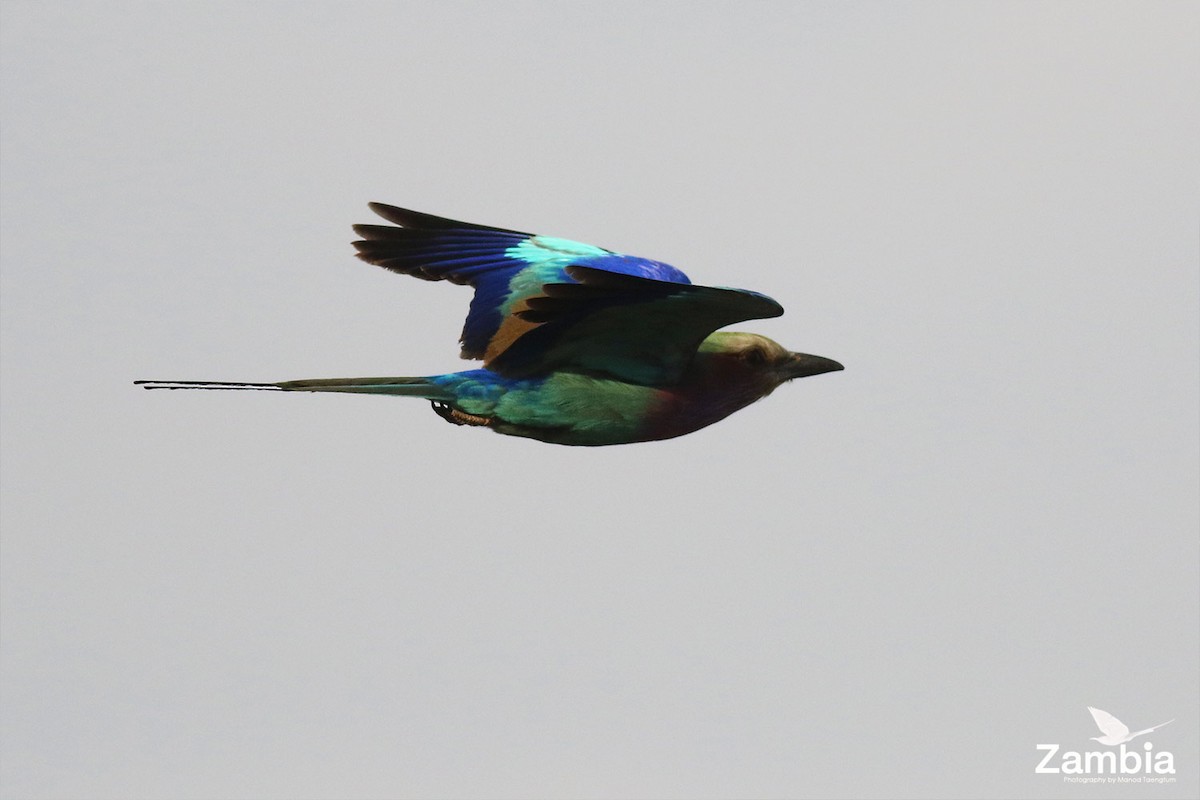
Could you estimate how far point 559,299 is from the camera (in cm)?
1000

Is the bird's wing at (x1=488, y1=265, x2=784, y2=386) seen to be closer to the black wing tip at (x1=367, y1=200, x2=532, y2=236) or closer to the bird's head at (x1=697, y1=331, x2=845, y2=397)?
the bird's head at (x1=697, y1=331, x2=845, y2=397)

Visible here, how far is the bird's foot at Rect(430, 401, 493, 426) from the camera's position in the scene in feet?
34.2

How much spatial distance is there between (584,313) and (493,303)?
1157mm

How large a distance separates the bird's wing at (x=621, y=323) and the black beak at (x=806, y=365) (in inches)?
34.9

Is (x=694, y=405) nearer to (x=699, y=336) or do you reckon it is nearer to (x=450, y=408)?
(x=699, y=336)

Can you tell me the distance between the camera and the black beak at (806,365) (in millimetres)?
11133

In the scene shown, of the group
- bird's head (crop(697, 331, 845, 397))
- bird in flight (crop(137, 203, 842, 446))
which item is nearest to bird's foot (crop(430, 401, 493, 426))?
bird in flight (crop(137, 203, 842, 446))

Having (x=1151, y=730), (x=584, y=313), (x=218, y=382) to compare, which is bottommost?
(x=1151, y=730)

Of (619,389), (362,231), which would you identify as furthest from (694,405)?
(362,231)

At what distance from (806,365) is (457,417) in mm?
2157

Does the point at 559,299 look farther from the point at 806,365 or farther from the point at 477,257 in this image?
the point at 806,365

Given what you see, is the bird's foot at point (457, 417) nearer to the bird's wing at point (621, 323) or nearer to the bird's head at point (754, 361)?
the bird's wing at point (621, 323)

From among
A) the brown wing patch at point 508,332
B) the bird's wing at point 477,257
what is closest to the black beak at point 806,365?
the bird's wing at point 477,257

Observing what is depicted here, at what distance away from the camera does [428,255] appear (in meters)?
11.5
